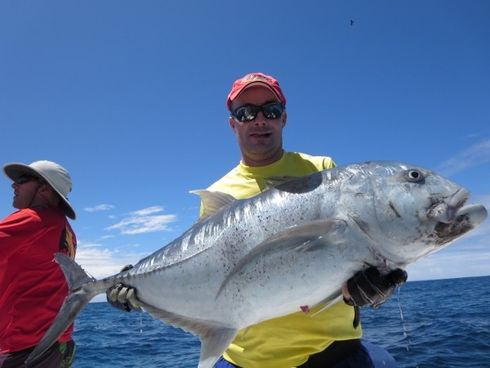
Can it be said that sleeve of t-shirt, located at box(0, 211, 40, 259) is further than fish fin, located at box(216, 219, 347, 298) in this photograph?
Yes

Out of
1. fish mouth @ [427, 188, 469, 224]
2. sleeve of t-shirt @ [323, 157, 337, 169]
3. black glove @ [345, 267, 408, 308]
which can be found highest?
sleeve of t-shirt @ [323, 157, 337, 169]

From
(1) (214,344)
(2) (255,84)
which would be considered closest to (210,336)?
(1) (214,344)

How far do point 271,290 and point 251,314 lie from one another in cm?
25

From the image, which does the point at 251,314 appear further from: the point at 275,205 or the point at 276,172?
the point at 276,172

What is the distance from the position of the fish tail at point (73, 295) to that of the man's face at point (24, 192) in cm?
188

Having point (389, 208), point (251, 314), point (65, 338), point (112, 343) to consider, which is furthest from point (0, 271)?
point (112, 343)

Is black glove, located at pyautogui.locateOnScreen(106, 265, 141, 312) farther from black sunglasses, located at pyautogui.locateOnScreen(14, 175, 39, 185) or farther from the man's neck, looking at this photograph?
black sunglasses, located at pyautogui.locateOnScreen(14, 175, 39, 185)

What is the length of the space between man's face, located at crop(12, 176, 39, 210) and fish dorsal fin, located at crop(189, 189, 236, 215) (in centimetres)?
312

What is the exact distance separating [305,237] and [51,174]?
13.4 feet

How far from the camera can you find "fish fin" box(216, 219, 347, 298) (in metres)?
2.58

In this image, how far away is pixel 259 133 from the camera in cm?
370

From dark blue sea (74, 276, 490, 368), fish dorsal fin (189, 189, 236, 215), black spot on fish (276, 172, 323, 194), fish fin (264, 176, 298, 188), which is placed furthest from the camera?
dark blue sea (74, 276, 490, 368)

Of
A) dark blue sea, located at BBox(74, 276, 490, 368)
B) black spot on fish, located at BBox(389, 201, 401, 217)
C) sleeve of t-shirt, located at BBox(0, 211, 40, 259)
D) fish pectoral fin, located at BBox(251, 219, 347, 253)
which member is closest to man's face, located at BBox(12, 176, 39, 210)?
sleeve of t-shirt, located at BBox(0, 211, 40, 259)

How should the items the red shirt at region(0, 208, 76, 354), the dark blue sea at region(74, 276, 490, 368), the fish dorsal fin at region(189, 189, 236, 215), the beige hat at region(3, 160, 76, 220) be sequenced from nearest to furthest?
1. the fish dorsal fin at region(189, 189, 236, 215)
2. the red shirt at region(0, 208, 76, 354)
3. the beige hat at region(3, 160, 76, 220)
4. the dark blue sea at region(74, 276, 490, 368)
